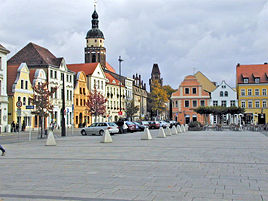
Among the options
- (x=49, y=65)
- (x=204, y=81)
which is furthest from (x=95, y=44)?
(x=49, y=65)

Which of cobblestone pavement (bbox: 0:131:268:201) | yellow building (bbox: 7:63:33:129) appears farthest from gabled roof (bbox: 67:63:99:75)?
cobblestone pavement (bbox: 0:131:268:201)

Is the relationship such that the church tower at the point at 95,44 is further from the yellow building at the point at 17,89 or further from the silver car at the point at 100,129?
the silver car at the point at 100,129

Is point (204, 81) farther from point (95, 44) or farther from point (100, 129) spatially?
point (100, 129)

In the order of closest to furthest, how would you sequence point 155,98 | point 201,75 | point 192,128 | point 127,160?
point 127,160, point 192,128, point 155,98, point 201,75

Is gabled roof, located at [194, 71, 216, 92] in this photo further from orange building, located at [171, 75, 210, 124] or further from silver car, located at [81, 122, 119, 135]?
silver car, located at [81, 122, 119, 135]

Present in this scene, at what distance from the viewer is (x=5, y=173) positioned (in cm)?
1186

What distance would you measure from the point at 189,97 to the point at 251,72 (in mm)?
15647

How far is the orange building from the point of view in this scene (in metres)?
92.6

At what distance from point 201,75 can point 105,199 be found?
346ft

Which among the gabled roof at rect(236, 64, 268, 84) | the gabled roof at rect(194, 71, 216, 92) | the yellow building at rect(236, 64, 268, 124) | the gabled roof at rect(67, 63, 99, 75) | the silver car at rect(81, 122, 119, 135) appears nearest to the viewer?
the silver car at rect(81, 122, 119, 135)

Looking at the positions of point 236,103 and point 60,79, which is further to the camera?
point 236,103

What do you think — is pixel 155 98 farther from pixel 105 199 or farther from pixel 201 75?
pixel 105 199

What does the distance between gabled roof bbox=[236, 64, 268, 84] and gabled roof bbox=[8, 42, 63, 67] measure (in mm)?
43549

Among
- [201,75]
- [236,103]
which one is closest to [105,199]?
[236,103]
